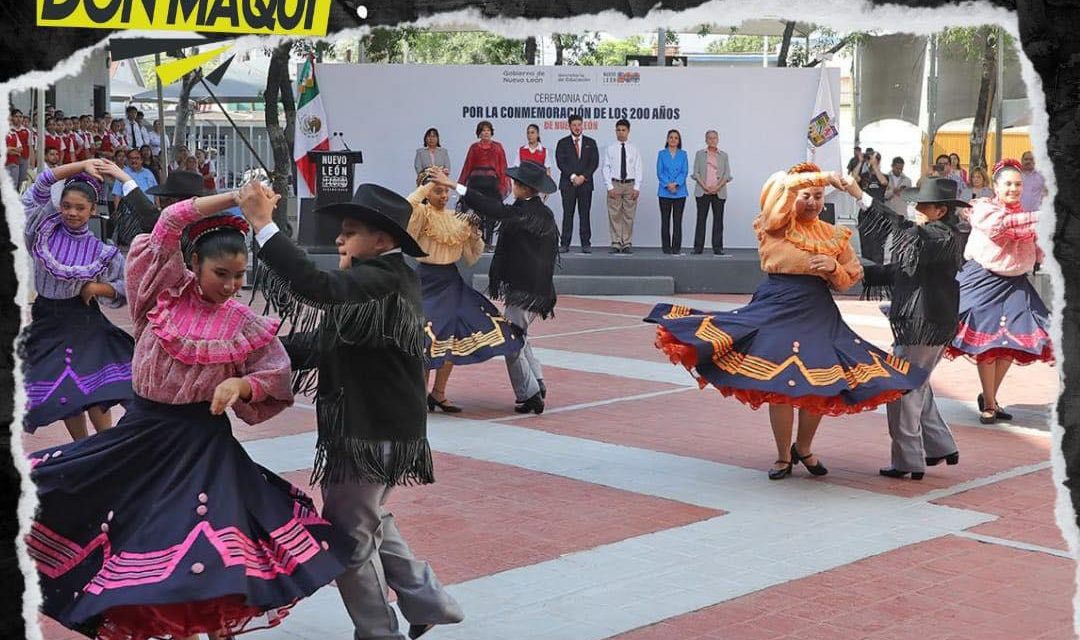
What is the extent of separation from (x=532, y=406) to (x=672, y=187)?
36.9ft

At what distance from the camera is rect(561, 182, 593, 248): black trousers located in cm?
2125

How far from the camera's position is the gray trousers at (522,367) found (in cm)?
1038

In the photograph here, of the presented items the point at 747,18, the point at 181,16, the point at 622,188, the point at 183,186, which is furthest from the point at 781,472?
the point at 622,188

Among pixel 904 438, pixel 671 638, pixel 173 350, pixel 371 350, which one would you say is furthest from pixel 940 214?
pixel 173 350

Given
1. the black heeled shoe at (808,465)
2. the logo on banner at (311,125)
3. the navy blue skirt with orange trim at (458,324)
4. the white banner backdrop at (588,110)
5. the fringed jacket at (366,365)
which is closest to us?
the fringed jacket at (366,365)

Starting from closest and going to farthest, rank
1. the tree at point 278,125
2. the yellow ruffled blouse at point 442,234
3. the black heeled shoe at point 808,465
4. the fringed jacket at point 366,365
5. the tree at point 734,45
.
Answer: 1. the fringed jacket at point 366,365
2. the black heeled shoe at point 808,465
3. the yellow ruffled blouse at point 442,234
4. the tree at point 278,125
5. the tree at point 734,45

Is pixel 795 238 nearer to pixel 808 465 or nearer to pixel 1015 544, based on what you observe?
pixel 808 465

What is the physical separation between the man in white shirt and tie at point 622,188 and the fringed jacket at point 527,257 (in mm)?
11005

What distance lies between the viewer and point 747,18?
272 centimetres

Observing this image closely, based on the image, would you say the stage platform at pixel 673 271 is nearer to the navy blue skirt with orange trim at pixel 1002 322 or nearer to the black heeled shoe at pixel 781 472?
the navy blue skirt with orange trim at pixel 1002 322

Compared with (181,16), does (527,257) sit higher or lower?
lower

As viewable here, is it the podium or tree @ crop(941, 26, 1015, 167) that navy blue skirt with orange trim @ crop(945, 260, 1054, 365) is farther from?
tree @ crop(941, 26, 1015, 167)

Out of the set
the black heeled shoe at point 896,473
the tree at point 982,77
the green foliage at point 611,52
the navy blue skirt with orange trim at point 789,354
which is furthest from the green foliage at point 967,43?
the navy blue skirt with orange trim at point 789,354

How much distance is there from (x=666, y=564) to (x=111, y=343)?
11.5 feet
